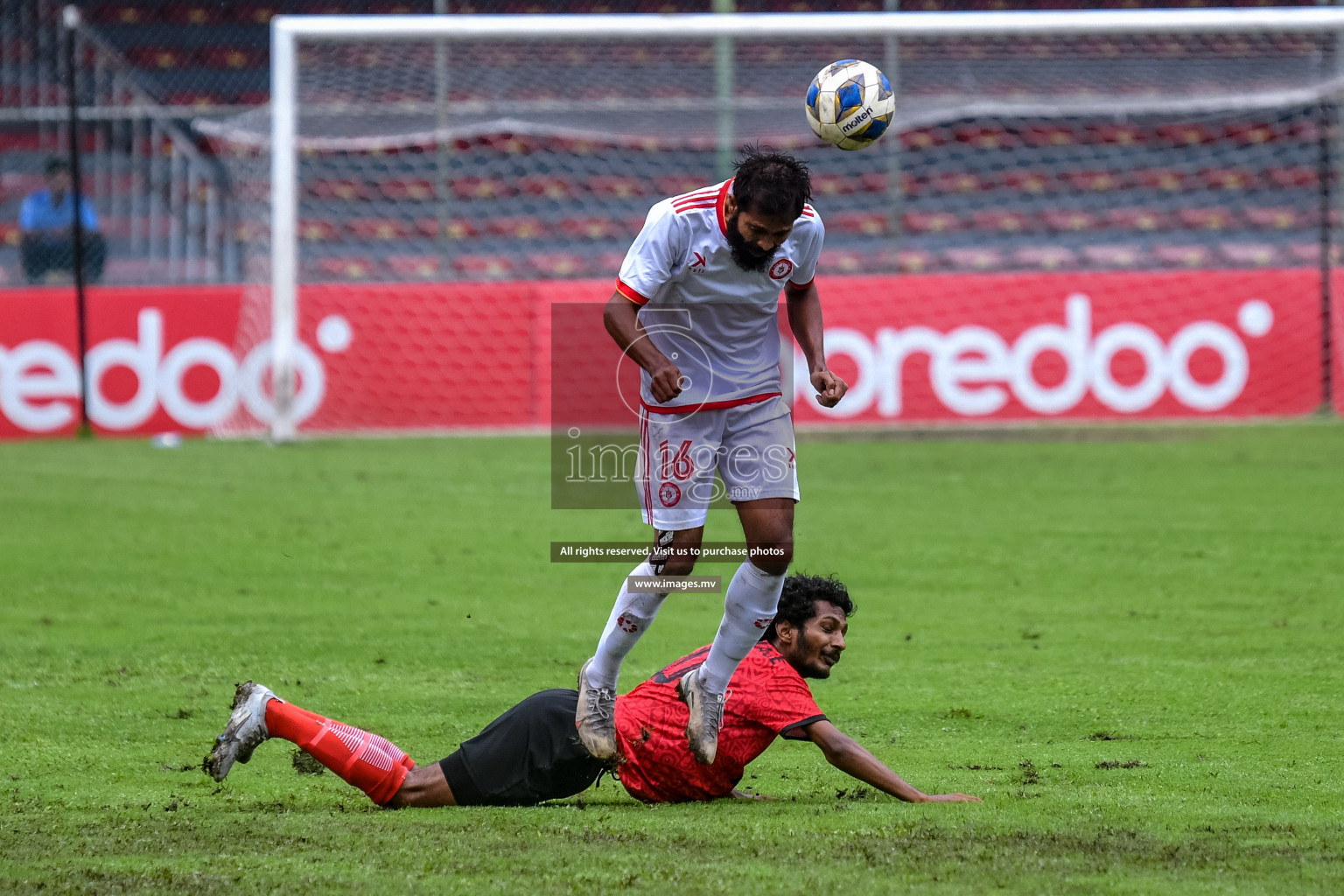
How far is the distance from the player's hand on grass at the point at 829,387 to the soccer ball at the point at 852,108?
1.22 metres

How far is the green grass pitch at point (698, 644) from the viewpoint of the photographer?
13.7ft

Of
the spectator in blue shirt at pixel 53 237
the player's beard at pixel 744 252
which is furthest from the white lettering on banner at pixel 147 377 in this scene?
the player's beard at pixel 744 252

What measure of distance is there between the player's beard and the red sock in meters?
1.99

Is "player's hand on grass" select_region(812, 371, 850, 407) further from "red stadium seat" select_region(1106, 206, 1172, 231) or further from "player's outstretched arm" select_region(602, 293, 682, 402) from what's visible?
"red stadium seat" select_region(1106, 206, 1172, 231)

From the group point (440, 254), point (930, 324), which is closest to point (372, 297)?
point (440, 254)

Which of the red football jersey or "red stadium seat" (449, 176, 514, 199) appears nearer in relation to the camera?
the red football jersey

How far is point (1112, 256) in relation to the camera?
18578 millimetres

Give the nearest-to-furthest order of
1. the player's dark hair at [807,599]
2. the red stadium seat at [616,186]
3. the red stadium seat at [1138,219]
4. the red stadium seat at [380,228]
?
the player's dark hair at [807,599]
the red stadium seat at [380,228]
the red stadium seat at [616,186]
the red stadium seat at [1138,219]

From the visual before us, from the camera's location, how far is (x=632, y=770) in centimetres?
510

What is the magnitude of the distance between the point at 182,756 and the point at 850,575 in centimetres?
464

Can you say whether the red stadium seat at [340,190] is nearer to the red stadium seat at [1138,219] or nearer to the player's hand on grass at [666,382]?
the red stadium seat at [1138,219]

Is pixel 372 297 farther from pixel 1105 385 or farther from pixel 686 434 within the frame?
pixel 686 434

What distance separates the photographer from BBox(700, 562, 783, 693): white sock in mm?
4980

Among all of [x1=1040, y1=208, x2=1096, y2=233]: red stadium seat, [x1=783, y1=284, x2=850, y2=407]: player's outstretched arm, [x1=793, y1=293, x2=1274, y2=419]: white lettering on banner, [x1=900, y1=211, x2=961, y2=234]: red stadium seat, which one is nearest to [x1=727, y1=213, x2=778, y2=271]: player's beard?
[x1=783, y1=284, x2=850, y2=407]: player's outstretched arm
